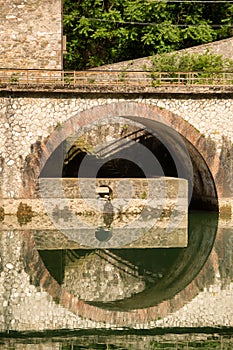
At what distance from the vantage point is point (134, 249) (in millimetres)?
18750

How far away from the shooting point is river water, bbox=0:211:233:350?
1186 cm

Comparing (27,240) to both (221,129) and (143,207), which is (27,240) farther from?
(221,129)

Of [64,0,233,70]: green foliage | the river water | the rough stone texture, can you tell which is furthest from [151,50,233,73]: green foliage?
[64,0,233,70]: green foliage

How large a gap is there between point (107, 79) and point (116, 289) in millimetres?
9422

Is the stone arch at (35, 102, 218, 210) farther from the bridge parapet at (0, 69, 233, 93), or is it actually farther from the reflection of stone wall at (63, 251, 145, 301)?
the reflection of stone wall at (63, 251, 145, 301)

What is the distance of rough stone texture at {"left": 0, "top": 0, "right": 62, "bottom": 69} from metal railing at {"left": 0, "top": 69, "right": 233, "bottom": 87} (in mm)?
409

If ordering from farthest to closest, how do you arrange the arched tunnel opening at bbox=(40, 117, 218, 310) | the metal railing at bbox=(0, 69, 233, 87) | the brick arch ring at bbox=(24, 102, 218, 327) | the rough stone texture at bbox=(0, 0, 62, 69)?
the rough stone texture at bbox=(0, 0, 62, 69)
the metal railing at bbox=(0, 69, 233, 87)
the arched tunnel opening at bbox=(40, 117, 218, 310)
the brick arch ring at bbox=(24, 102, 218, 327)

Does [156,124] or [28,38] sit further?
[156,124]

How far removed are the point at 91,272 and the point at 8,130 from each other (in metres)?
7.37

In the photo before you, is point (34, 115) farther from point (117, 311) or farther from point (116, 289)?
point (117, 311)

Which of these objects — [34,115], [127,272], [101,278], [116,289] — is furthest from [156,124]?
[116,289]

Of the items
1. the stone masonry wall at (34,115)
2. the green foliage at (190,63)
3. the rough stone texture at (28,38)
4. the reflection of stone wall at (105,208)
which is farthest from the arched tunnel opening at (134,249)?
the rough stone texture at (28,38)

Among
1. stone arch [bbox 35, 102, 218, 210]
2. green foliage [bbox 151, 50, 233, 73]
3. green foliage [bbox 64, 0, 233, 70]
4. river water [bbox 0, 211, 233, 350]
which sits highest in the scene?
green foliage [bbox 64, 0, 233, 70]

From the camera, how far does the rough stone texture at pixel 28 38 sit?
23.8m
